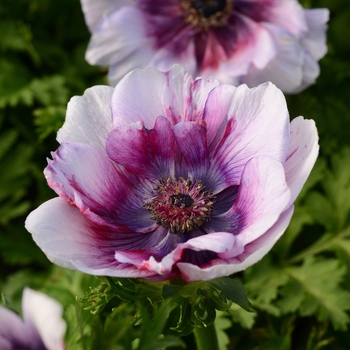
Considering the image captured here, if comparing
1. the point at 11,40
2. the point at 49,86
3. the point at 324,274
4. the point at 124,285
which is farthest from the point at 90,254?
the point at 11,40

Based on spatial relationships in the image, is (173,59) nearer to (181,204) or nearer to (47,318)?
(181,204)

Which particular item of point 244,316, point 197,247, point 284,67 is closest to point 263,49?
point 284,67

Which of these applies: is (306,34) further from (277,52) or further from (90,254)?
(90,254)

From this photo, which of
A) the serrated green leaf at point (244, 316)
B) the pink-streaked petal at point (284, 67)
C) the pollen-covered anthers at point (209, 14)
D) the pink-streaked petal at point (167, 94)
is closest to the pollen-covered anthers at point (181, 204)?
the pink-streaked petal at point (167, 94)

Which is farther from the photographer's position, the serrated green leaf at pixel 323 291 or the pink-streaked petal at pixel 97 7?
the pink-streaked petal at pixel 97 7

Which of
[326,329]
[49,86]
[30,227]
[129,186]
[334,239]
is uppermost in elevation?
[30,227]

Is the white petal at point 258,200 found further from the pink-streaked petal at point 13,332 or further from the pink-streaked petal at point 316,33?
the pink-streaked petal at point 316,33
